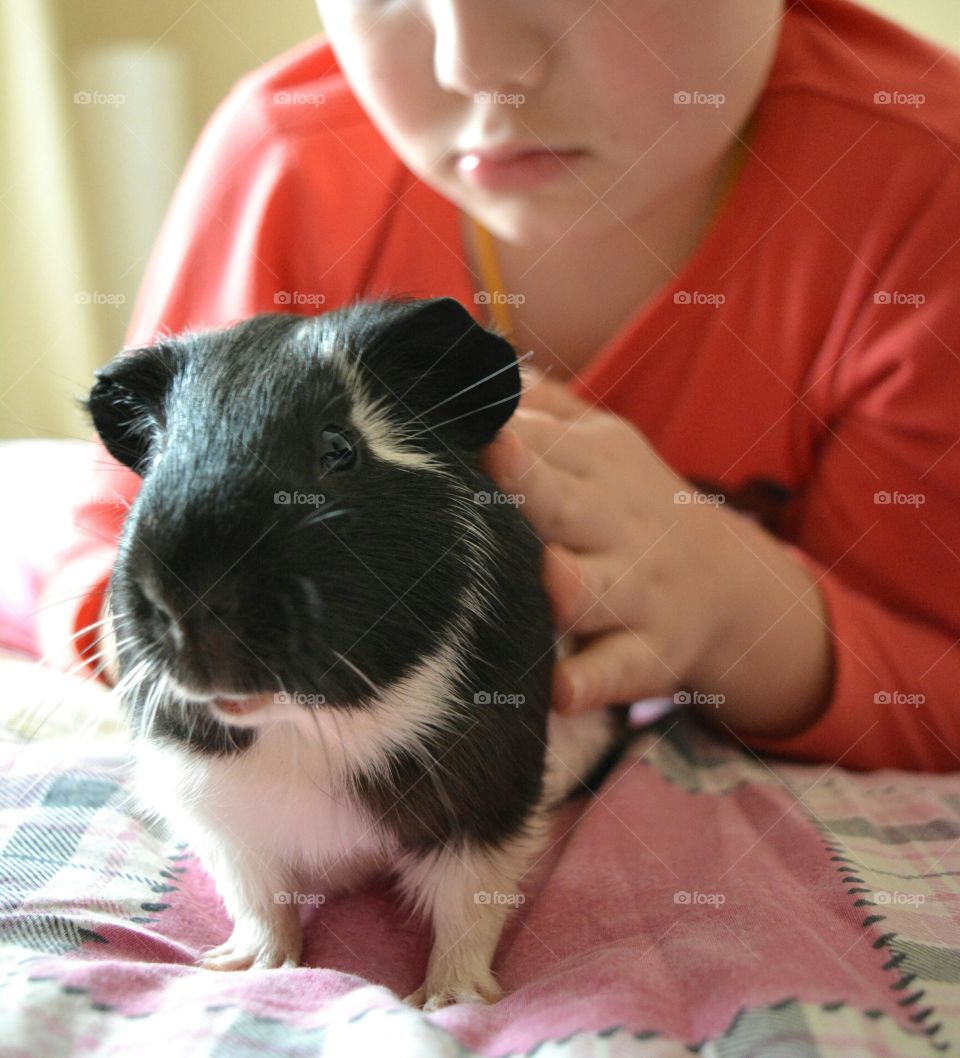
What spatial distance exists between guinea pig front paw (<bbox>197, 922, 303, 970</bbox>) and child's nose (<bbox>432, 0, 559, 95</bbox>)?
69 cm

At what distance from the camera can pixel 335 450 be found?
652mm

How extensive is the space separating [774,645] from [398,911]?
0.49m

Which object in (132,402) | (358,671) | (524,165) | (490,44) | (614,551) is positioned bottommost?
(614,551)

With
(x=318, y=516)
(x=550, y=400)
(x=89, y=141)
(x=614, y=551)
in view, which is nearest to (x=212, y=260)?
(x=550, y=400)

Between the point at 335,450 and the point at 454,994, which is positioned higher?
the point at 335,450

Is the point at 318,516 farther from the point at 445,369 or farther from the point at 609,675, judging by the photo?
the point at 609,675

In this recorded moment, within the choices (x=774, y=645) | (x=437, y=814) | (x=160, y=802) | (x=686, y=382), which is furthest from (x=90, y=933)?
(x=686, y=382)

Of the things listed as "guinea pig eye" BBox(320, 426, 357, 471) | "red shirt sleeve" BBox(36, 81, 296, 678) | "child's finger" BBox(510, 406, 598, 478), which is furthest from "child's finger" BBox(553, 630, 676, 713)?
"red shirt sleeve" BBox(36, 81, 296, 678)

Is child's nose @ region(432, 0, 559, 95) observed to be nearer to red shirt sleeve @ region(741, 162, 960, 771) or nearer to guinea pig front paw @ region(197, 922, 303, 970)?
red shirt sleeve @ region(741, 162, 960, 771)

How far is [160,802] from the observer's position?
0.79 metres

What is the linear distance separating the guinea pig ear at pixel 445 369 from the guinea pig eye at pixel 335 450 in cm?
6

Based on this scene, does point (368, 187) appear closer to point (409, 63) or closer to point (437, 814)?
point (409, 63)

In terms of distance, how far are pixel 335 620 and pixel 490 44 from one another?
1.67 feet

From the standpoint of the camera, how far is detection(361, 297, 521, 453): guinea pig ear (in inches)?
27.4
